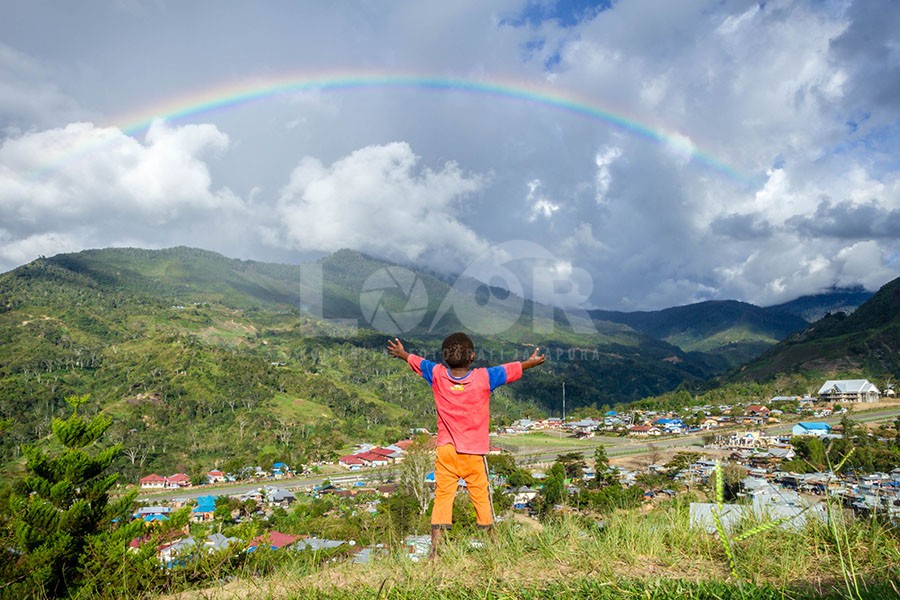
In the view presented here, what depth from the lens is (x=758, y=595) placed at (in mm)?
1816

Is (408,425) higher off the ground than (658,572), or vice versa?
(658,572)

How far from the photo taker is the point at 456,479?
12.3 feet

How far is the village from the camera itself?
3.66 m

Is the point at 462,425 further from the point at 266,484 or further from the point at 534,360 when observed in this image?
the point at 266,484

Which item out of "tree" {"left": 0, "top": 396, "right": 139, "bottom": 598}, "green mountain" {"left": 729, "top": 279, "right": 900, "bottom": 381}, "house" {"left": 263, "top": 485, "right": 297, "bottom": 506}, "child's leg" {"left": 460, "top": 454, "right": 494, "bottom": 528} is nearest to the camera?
"child's leg" {"left": 460, "top": 454, "right": 494, "bottom": 528}

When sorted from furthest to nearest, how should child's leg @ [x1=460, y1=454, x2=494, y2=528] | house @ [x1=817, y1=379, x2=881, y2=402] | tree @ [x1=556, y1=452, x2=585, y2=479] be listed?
house @ [x1=817, y1=379, x2=881, y2=402], tree @ [x1=556, y1=452, x2=585, y2=479], child's leg @ [x1=460, y1=454, x2=494, y2=528]

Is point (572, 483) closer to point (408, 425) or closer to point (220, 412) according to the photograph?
point (408, 425)

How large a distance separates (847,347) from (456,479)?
10710 cm

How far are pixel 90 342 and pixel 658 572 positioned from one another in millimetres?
122401

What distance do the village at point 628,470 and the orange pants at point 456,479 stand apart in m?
0.34

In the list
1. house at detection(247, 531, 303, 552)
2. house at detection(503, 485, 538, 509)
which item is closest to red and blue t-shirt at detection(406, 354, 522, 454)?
house at detection(247, 531, 303, 552)

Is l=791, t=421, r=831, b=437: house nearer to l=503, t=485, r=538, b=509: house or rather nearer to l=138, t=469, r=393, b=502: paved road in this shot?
l=503, t=485, r=538, b=509: house

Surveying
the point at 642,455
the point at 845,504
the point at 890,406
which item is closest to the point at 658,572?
the point at 845,504

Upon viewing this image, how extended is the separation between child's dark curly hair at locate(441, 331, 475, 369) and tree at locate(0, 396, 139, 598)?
4.49 metres
